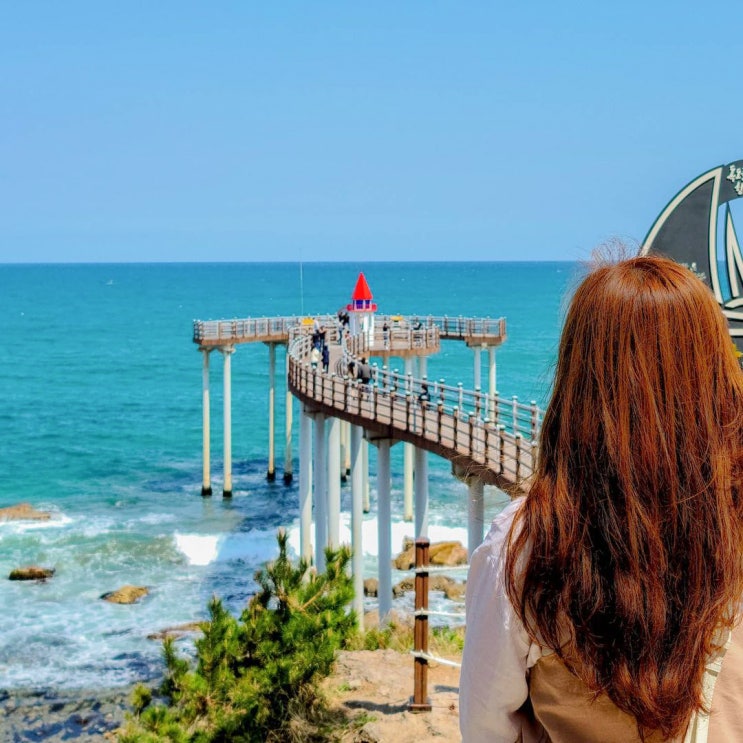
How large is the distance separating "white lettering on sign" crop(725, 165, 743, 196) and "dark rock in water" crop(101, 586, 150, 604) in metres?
18.9

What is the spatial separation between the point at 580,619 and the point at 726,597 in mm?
248

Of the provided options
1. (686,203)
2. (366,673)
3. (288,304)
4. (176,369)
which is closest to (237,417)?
(176,369)

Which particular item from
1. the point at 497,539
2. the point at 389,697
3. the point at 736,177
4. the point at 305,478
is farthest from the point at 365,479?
the point at 497,539

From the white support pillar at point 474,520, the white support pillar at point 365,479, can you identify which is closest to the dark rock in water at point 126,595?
the white support pillar at point 365,479

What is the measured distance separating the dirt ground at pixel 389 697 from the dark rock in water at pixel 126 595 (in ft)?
42.4

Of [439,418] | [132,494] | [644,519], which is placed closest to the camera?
[644,519]

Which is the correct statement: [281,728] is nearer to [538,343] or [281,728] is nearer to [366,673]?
[366,673]

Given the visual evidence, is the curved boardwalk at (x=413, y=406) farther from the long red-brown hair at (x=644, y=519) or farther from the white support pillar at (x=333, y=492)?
the white support pillar at (x=333, y=492)

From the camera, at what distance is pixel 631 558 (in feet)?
5.73

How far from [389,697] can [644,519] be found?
27.0ft

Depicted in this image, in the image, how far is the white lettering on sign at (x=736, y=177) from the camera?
6965mm

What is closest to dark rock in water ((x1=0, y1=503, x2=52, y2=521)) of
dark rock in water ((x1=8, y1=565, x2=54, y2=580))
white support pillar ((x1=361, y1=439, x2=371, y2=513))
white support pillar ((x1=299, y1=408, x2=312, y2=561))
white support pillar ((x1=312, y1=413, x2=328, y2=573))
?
dark rock in water ((x1=8, y1=565, x2=54, y2=580))

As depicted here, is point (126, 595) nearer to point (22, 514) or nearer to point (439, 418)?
point (22, 514)

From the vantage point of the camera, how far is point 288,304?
440ft
